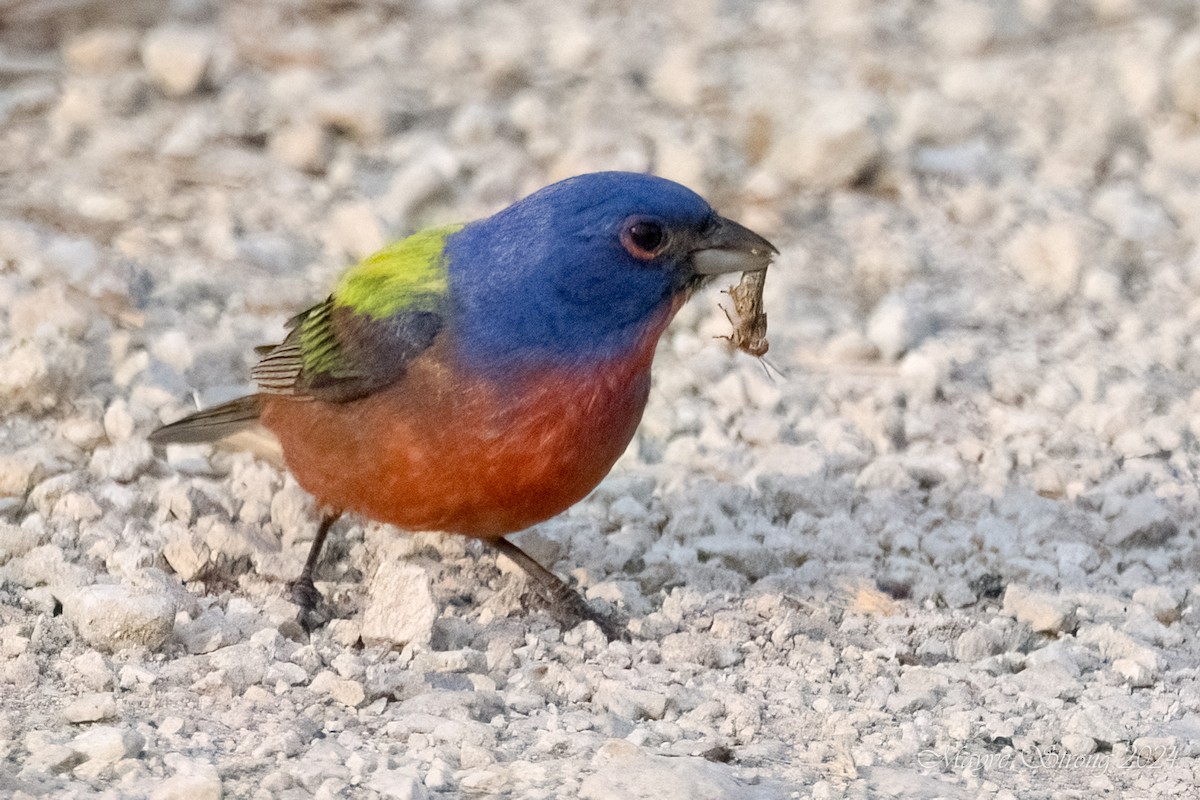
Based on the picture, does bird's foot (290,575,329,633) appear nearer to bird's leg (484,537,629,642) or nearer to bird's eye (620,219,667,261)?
bird's leg (484,537,629,642)

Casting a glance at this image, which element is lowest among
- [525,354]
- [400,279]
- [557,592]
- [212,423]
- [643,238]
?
[557,592]

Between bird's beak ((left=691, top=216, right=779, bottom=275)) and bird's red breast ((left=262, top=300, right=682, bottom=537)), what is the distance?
0.48ft

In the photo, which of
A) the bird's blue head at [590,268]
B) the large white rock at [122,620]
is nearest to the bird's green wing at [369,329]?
the bird's blue head at [590,268]

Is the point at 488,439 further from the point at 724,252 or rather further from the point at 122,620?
the point at 122,620

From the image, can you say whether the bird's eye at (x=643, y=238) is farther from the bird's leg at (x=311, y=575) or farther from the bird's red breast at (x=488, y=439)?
the bird's leg at (x=311, y=575)

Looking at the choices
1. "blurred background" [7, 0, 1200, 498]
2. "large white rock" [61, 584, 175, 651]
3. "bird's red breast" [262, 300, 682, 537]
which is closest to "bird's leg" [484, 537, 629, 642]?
"bird's red breast" [262, 300, 682, 537]

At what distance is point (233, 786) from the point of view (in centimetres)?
327

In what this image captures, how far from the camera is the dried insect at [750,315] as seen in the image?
15.3 feet

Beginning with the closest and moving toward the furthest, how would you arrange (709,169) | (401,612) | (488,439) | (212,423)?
(488,439)
(401,612)
(212,423)
(709,169)

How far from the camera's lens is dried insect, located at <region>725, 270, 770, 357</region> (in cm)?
466

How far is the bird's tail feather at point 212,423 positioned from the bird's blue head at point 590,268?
3.73ft

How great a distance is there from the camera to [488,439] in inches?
158

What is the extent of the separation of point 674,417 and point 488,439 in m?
1.76

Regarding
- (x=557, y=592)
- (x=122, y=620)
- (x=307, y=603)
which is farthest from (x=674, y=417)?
(x=122, y=620)
